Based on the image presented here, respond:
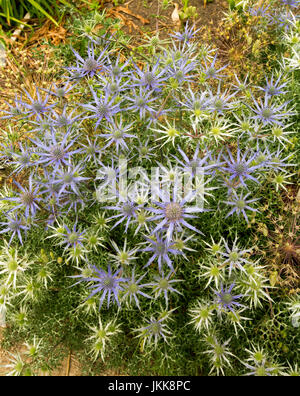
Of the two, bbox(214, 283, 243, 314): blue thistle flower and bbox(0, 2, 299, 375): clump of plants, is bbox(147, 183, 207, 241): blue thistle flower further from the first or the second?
bbox(214, 283, 243, 314): blue thistle flower

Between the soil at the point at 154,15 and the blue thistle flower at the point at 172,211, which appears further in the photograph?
the soil at the point at 154,15

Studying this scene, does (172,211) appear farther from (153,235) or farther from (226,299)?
(226,299)

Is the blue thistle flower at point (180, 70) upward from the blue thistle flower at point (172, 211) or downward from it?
upward

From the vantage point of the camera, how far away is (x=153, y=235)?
5.54 ft

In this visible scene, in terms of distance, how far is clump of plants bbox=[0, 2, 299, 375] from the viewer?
67.2 inches

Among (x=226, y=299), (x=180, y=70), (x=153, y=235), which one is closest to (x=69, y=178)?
(x=153, y=235)

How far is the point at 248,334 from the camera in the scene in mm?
1973

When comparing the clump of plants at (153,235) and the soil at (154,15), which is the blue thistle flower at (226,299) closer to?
the clump of plants at (153,235)

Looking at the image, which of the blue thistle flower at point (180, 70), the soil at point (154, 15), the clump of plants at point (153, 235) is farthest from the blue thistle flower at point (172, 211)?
the soil at point (154, 15)

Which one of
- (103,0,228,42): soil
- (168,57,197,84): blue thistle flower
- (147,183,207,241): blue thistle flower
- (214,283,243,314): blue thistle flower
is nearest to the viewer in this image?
(147,183,207,241): blue thistle flower

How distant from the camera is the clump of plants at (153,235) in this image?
1.71 metres

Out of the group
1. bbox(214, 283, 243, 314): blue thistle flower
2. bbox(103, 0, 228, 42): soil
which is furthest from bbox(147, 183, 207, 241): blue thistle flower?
bbox(103, 0, 228, 42): soil

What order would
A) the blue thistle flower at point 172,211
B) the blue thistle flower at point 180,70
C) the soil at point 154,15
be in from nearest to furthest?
the blue thistle flower at point 172,211 < the blue thistle flower at point 180,70 < the soil at point 154,15
